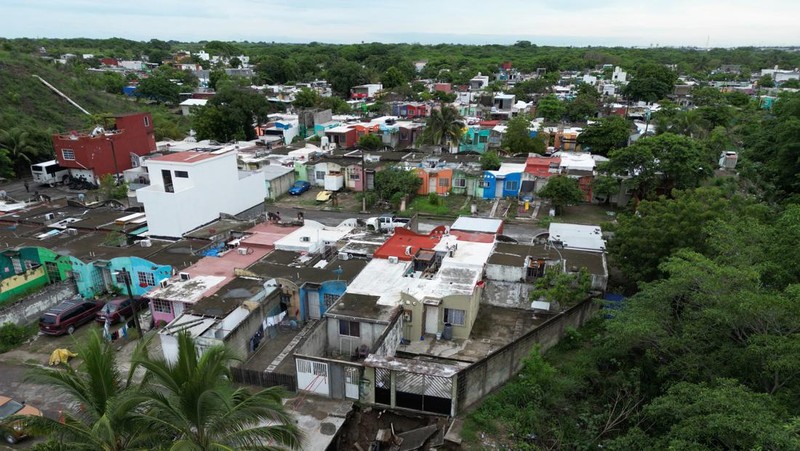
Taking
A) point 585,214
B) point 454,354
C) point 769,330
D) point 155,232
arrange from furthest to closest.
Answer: point 585,214, point 155,232, point 454,354, point 769,330

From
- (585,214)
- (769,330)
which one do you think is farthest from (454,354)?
(585,214)

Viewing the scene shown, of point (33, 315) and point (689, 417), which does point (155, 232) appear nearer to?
point (33, 315)

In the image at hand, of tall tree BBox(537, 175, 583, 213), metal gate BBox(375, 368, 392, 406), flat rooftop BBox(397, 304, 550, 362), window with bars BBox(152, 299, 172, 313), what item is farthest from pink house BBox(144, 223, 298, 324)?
tall tree BBox(537, 175, 583, 213)

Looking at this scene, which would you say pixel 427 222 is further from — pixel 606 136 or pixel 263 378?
pixel 606 136

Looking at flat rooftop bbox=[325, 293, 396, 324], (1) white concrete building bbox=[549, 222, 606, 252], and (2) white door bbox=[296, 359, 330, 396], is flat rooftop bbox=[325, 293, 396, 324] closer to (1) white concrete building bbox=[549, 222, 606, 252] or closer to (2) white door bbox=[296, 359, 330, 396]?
(2) white door bbox=[296, 359, 330, 396]

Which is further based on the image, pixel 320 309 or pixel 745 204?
pixel 745 204

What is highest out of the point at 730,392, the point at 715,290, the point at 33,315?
the point at 715,290

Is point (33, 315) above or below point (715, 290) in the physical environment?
below

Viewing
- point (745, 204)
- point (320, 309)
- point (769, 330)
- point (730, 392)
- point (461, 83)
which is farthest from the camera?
point (461, 83)
